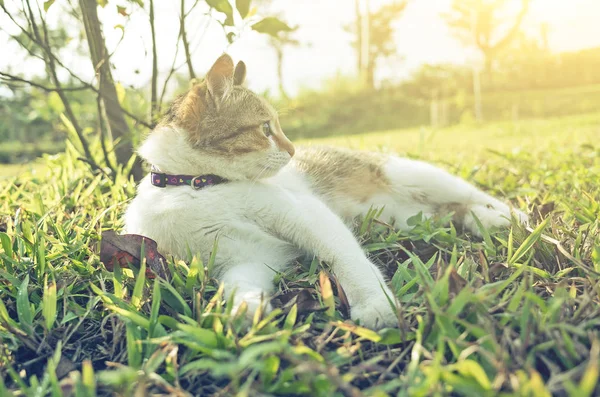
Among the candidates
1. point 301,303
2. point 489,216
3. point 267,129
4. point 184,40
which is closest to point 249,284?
point 301,303

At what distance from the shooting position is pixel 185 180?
6.26 ft

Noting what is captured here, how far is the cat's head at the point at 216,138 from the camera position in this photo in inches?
76.0

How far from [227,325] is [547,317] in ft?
2.82

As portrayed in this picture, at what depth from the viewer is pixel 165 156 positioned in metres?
1.96

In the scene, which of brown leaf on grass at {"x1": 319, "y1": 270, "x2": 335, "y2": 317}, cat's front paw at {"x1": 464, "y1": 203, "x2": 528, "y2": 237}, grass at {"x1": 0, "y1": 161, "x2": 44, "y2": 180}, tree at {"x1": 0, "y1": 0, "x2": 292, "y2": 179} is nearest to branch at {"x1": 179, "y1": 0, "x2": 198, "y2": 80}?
tree at {"x1": 0, "y1": 0, "x2": 292, "y2": 179}

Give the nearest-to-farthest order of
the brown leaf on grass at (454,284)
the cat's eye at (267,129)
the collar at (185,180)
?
the brown leaf on grass at (454,284), the collar at (185,180), the cat's eye at (267,129)

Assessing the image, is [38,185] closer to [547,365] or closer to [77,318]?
[77,318]

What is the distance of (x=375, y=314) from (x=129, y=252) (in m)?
0.93

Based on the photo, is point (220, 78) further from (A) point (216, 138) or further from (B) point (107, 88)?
(B) point (107, 88)

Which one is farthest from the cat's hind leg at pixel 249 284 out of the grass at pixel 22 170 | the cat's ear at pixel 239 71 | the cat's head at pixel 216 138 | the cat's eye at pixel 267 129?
the grass at pixel 22 170

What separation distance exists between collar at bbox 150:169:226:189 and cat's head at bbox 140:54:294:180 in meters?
0.03

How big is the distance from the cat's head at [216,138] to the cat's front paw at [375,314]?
792 mm

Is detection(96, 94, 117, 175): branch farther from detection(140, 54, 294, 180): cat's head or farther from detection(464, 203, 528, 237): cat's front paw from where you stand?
detection(464, 203, 528, 237): cat's front paw

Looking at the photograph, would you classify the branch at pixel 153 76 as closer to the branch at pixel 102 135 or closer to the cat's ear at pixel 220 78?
the branch at pixel 102 135
